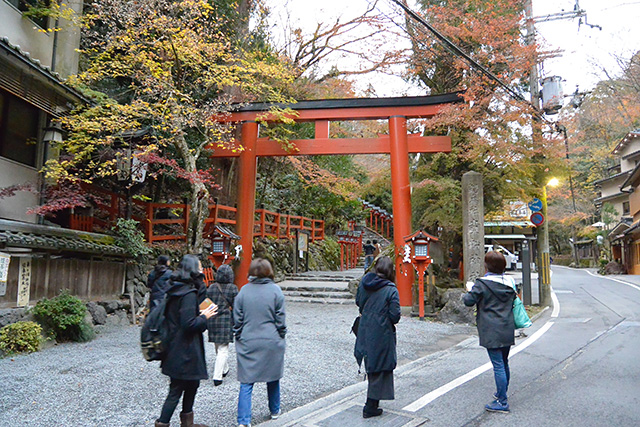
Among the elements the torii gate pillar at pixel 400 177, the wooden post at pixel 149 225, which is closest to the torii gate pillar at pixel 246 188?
the wooden post at pixel 149 225

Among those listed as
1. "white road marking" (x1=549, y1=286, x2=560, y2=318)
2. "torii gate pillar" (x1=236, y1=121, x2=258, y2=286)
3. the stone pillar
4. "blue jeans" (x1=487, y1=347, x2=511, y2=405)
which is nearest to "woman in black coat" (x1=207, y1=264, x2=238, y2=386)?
"blue jeans" (x1=487, y1=347, x2=511, y2=405)

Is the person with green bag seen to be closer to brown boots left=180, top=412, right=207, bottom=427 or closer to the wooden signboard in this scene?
brown boots left=180, top=412, right=207, bottom=427

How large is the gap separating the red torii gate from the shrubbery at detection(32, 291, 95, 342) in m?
6.05

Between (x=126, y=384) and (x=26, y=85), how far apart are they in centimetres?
638

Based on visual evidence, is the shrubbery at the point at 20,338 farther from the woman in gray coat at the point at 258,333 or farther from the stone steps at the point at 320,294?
the stone steps at the point at 320,294

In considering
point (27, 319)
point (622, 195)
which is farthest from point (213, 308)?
point (622, 195)

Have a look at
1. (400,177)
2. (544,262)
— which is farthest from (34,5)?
(544,262)

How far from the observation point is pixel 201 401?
16.1 feet

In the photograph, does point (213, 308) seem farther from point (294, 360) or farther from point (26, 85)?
point (26, 85)

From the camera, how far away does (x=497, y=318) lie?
184 inches

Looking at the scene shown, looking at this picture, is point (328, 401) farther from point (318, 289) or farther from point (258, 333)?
point (318, 289)

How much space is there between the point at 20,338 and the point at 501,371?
23.9 feet

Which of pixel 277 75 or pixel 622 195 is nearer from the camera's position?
pixel 277 75

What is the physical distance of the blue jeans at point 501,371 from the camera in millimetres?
4531
